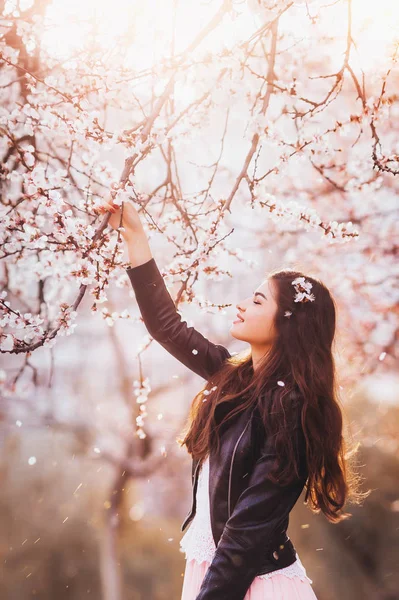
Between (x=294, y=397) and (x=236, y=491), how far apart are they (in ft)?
1.14

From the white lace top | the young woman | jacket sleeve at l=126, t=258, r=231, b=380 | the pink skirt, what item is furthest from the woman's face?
the pink skirt

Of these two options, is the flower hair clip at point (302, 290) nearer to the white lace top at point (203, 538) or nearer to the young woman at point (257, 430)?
the young woman at point (257, 430)

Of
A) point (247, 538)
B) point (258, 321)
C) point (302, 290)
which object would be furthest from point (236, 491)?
point (302, 290)

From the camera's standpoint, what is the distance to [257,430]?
1777 millimetres

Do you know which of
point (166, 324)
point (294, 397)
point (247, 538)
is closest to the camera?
point (247, 538)

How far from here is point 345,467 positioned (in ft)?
6.44

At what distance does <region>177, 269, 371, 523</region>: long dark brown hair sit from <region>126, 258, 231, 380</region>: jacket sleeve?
76 millimetres

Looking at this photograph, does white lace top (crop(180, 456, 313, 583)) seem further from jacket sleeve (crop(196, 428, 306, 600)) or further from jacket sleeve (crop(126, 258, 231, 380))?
jacket sleeve (crop(126, 258, 231, 380))

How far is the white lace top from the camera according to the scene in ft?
5.67

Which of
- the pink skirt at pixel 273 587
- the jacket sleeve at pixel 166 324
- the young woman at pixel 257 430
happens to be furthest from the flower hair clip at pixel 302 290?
the pink skirt at pixel 273 587

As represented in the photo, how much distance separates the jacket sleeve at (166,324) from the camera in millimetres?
1880

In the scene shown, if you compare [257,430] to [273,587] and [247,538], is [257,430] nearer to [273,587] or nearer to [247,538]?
[247,538]

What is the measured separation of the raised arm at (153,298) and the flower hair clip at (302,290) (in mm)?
397

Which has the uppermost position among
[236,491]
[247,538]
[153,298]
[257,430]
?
[153,298]
